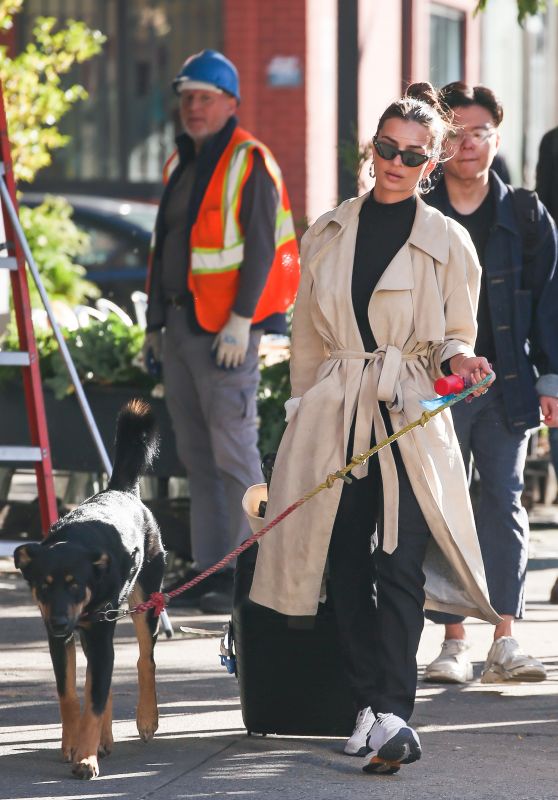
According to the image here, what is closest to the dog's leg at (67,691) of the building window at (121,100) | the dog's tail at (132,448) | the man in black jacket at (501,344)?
the dog's tail at (132,448)

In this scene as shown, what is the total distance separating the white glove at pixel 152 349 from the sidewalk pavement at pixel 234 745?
4.66 ft

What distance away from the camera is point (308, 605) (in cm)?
473

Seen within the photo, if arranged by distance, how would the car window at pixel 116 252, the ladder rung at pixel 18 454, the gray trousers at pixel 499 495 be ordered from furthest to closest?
the car window at pixel 116 252
the ladder rung at pixel 18 454
the gray trousers at pixel 499 495

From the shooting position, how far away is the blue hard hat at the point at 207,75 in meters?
7.14

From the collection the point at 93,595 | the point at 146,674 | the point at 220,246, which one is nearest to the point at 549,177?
the point at 220,246

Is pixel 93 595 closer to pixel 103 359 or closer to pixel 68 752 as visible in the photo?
pixel 68 752

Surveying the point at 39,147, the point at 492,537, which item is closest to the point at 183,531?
the point at 492,537

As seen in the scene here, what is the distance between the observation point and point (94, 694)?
4566 millimetres

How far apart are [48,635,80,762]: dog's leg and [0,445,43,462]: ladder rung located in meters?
1.68

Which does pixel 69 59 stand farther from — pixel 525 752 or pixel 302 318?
pixel 525 752

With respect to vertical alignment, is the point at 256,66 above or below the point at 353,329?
above

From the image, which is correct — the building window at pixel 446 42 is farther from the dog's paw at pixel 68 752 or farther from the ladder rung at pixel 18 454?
the dog's paw at pixel 68 752

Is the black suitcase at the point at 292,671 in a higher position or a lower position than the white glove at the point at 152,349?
lower

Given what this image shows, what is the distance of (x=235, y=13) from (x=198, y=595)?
1115 cm
